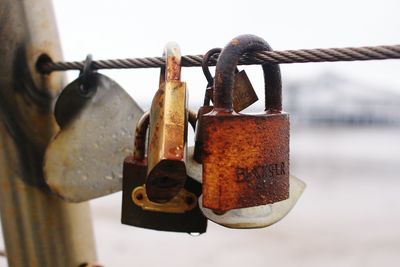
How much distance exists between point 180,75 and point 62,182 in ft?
1.31

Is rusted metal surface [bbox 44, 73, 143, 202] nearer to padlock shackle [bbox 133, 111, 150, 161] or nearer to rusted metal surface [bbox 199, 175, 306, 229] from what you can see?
padlock shackle [bbox 133, 111, 150, 161]

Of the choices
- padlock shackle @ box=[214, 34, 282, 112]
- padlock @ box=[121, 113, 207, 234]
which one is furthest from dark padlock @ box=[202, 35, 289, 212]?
padlock @ box=[121, 113, 207, 234]

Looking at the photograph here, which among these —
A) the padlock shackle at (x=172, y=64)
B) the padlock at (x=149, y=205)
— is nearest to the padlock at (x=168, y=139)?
the padlock shackle at (x=172, y=64)

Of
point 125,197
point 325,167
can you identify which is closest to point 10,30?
point 125,197

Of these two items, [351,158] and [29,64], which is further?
[351,158]

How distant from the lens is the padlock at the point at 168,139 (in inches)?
19.3

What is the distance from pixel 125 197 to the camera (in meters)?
0.74

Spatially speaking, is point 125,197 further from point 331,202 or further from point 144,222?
point 331,202

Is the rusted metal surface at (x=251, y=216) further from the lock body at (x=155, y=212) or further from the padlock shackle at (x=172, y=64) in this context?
the padlock shackle at (x=172, y=64)

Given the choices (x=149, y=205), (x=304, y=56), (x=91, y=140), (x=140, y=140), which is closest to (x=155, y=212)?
(x=149, y=205)

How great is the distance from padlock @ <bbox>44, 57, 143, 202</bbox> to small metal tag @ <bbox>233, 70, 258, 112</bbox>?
32 cm

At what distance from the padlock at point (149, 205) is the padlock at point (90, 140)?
0.13 m

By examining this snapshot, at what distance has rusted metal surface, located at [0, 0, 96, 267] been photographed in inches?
32.2

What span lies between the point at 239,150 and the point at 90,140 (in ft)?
1.40
